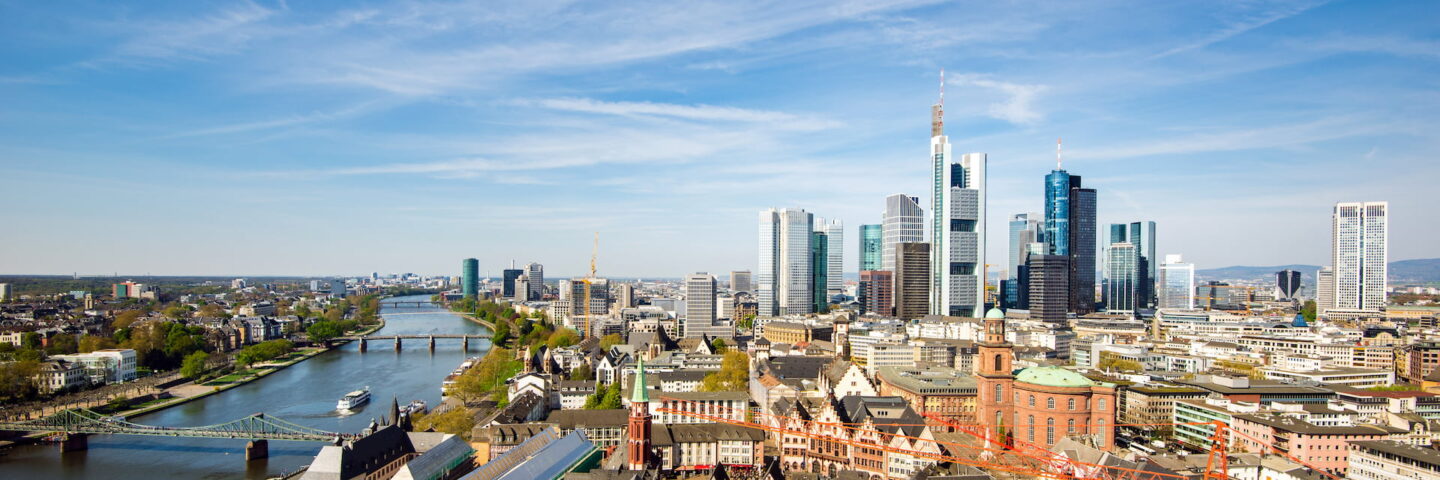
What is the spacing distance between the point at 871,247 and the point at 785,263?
18703 millimetres

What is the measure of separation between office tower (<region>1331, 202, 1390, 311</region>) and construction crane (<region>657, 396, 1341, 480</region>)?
43876 millimetres

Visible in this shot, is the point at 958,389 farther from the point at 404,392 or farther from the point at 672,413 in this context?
the point at 404,392

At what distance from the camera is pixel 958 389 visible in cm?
2333

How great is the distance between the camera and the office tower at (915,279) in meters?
54.1

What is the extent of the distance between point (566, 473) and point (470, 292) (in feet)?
320

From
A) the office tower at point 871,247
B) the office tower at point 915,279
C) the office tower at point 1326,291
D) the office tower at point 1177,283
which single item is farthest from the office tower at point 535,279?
the office tower at point 1326,291

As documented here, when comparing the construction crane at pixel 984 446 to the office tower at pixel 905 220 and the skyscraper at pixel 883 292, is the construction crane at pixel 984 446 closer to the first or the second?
the skyscraper at pixel 883 292

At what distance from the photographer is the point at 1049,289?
167 feet

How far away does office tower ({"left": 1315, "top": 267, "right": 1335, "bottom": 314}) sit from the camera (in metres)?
56.0

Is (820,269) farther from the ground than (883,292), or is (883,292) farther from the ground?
(820,269)

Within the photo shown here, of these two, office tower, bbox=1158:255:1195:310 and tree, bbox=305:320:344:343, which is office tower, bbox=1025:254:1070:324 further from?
tree, bbox=305:320:344:343

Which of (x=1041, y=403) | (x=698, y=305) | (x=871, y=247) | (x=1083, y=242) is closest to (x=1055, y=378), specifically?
(x=1041, y=403)

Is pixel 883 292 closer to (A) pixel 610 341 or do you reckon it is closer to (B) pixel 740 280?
(A) pixel 610 341

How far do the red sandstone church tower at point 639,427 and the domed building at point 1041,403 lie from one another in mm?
8739
